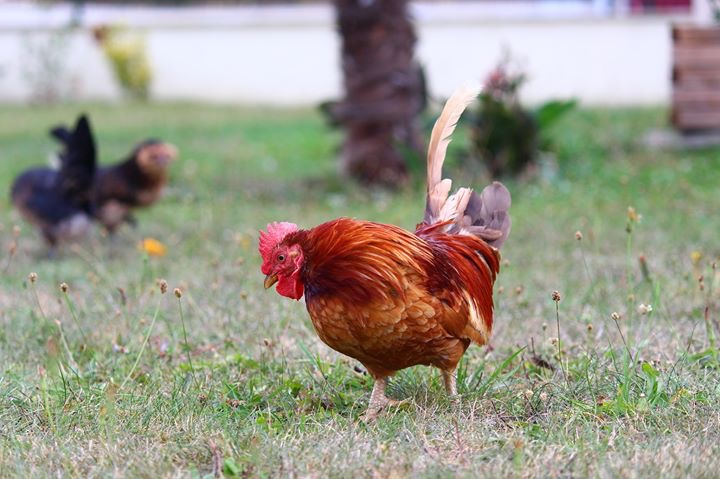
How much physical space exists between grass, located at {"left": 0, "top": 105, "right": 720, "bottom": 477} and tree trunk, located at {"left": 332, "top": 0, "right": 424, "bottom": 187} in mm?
1136

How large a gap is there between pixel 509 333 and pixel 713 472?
5.94 ft

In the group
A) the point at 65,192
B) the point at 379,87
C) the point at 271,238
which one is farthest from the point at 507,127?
the point at 271,238

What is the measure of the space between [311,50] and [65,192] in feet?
38.6

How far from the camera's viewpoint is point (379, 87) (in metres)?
9.20

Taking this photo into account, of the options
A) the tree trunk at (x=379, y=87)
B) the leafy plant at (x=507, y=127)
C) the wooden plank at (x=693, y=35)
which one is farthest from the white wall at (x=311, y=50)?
the tree trunk at (x=379, y=87)

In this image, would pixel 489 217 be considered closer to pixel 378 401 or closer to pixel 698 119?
pixel 378 401

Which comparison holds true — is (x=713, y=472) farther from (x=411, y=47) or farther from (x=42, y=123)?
(x=42, y=123)

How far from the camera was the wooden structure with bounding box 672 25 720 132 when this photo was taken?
34.5ft

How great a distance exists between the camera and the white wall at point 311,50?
17203 mm

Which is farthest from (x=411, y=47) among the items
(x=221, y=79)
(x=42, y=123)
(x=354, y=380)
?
(x=221, y=79)

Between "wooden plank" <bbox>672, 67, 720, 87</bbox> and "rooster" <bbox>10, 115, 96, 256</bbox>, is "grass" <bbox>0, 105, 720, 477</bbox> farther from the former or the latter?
"wooden plank" <bbox>672, 67, 720, 87</bbox>

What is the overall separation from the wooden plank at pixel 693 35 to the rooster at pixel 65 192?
6.23 m

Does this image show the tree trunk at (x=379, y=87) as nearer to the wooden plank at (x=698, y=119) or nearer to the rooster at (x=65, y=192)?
the rooster at (x=65, y=192)

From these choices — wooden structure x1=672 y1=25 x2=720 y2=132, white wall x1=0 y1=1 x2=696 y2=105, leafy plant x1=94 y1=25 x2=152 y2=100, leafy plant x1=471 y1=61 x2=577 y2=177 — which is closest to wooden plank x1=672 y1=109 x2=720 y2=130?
wooden structure x1=672 y1=25 x2=720 y2=132
